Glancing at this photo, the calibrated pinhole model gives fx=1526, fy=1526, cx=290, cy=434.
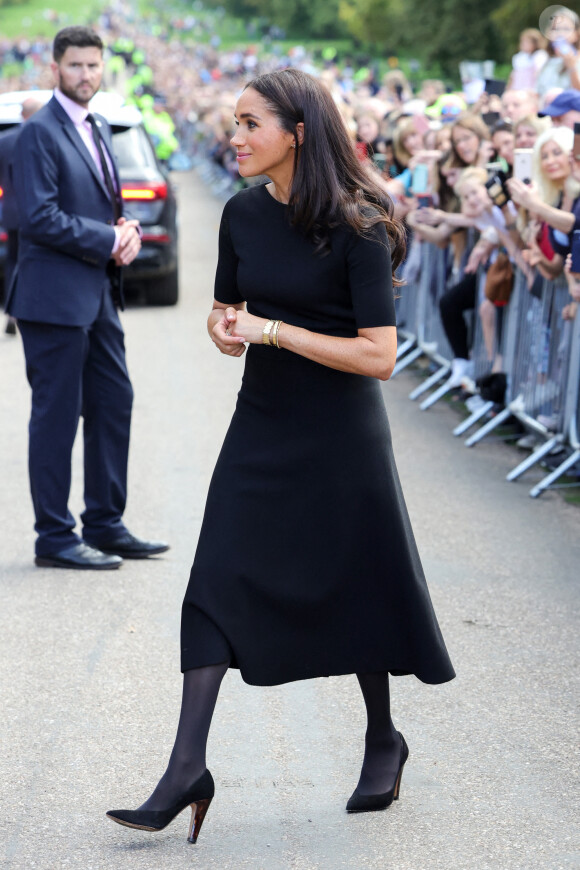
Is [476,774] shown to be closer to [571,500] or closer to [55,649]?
[55,649]

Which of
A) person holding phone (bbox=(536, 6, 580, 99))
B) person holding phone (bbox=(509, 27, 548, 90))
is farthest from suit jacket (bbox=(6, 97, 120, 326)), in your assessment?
person holding phone (bbox=(509, 27, 548, 90))

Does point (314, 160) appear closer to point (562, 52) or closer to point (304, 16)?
point (562, 52)

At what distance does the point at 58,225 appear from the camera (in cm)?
609

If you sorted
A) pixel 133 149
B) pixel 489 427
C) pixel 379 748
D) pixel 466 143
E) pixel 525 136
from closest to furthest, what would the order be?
pixel 379 748
pixel 489 427
pixel 525 136
pixel 466 143
pixel 133 149

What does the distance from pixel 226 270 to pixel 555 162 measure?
187 inches

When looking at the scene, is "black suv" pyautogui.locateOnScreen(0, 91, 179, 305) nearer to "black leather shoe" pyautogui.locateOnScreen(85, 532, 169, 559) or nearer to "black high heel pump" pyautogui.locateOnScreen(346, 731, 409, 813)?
"black leather shoe" pyautogui.locateOnScreen(85, 532, 169, 559)

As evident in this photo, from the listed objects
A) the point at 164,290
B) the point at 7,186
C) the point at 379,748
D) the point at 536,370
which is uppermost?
the point at 379,748

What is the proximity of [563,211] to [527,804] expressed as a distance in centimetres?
451

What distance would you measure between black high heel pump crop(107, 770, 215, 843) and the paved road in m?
0.10

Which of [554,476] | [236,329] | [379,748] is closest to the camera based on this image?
[236,329]

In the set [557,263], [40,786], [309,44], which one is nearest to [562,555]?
[557,263]

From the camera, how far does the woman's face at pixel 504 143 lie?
32.5ft

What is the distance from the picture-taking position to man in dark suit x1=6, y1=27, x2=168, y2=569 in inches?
241

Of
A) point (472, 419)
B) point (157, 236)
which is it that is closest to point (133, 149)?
point (157, 236)
